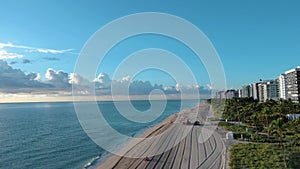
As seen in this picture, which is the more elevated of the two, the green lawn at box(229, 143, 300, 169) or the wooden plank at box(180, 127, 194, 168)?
the green lawn at box(229, 143, 300, 169)

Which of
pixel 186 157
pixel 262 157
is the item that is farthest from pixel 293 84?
pixel 262 157

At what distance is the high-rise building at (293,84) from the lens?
8594 centimetres

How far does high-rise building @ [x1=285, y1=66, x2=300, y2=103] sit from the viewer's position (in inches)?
3383

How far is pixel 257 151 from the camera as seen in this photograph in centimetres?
2258

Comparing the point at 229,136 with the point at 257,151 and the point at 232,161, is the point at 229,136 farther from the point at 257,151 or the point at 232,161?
the point at 232,161

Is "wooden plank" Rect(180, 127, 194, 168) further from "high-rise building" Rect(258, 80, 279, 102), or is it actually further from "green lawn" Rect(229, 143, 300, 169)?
"high-rise building" Rect(258, 80, 279, 102)

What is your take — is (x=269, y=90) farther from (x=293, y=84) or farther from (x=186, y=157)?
(x=186, y=157)

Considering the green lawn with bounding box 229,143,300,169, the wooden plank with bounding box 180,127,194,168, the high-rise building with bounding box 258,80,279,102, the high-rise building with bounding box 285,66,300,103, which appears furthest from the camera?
the high-rise building with bounding box 258,80,279,102

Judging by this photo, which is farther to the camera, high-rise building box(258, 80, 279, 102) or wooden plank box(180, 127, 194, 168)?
high-rise building box(258, 80, 279, 102)

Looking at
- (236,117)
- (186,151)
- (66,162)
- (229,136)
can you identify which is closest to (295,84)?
(236,117)

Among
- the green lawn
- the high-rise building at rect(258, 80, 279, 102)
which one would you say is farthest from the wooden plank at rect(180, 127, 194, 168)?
the high-rise building at rect(258, 80, 279, 102)

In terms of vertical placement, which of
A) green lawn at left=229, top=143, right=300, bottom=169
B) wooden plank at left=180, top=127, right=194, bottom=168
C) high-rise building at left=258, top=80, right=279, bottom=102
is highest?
high-rise building at left=258, top=80, right=279, bottom=102

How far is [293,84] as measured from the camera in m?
88.6

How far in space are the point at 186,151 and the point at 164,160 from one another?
3771 mm
